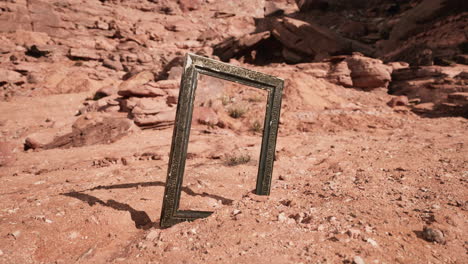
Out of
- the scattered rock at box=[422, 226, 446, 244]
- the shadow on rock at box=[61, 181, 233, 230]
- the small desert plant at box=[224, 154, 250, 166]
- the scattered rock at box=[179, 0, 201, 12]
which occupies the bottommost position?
the shadow on rock at box=[61, 181, 233, 230]

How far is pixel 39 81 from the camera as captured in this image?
39.7ft

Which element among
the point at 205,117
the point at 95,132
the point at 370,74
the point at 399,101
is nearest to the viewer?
the point at 95,132

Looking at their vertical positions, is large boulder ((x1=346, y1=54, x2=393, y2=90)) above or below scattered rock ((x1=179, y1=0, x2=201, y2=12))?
below

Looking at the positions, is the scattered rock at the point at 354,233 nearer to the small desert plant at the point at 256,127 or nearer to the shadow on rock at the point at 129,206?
the shadow on rock at the point at 129,206

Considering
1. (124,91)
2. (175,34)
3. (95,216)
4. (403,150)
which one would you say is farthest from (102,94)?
(175,34)

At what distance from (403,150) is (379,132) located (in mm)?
2191

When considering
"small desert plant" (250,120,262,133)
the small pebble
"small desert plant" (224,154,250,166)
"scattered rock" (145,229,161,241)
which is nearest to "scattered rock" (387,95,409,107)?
"small desert plant" (250,120,262,133)

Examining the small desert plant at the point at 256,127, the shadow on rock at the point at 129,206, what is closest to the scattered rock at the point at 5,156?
the shadow on rock at the point at 129,206

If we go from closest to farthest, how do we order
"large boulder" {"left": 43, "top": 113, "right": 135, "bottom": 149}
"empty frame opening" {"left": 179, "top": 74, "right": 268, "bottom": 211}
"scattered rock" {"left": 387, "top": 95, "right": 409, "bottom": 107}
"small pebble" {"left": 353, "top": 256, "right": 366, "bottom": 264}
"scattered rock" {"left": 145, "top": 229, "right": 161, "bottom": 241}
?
"small pebble" {"left": 353, "top": 256, "right": 366, "bottom": 264} < "scattered rock" {"left": 145, "top": 229, "right": 161, "bottom": 241} < "empty frame opening" {"left": 179, "top": 74, "right": 268, "bottom": 211} < "large boulder" {"left": 43, "top": 113, "right": 135, "bottom": 149} < "scattered rock" {"left": 387, "top": 95, "right": 409, "bottom": 107}

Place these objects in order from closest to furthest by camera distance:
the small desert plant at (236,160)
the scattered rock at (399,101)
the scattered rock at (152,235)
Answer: the scattered rock at (152,235)
the small desert plant at (236,160)
the scattered rock at (399,101)

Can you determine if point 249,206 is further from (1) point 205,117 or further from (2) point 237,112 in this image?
(2) point 237,112

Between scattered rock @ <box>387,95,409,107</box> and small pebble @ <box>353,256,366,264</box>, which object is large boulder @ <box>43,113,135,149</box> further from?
scattered rock @ <box>387,95,409,107</box>

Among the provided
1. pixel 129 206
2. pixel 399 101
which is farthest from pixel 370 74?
pixel 129 206

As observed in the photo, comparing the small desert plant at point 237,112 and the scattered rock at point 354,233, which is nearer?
the scattered rock at point 354,233
